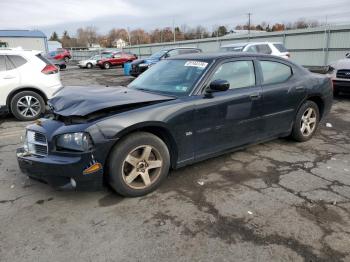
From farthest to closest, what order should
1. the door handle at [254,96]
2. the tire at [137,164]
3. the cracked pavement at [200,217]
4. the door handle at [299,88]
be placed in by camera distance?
the door handle at [299,88] → the door handle at [254,96] → the tire at [137,164] → the cracked pavement at [200,217]

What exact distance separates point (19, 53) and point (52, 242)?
6.18m

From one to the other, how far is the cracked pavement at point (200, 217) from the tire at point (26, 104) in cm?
340

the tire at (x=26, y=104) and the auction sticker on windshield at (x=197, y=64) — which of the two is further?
the tire at (x=26, y=104)

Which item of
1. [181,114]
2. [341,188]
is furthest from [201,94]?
[341,188]

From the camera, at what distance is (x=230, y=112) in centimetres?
424

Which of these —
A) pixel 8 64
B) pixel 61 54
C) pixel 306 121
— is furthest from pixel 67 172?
pixel 61 54

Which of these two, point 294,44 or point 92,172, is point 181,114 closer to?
point 92,172

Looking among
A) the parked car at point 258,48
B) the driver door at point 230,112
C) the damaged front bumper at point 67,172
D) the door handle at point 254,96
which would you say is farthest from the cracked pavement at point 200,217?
the parked car at point 258,48

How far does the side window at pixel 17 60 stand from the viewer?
7.55m

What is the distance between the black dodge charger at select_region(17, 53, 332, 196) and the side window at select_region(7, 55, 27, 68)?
13.6 feet

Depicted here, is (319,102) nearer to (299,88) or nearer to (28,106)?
(299,88)

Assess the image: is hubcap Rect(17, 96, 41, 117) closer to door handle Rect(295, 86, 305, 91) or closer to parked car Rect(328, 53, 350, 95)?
door handle Rect(295, 86, 305, 91)

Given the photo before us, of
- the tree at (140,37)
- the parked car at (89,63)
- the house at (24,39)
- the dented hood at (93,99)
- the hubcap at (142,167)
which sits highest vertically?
the tree at (140,37)

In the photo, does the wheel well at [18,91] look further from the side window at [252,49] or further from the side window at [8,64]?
the side window at [252,49]
